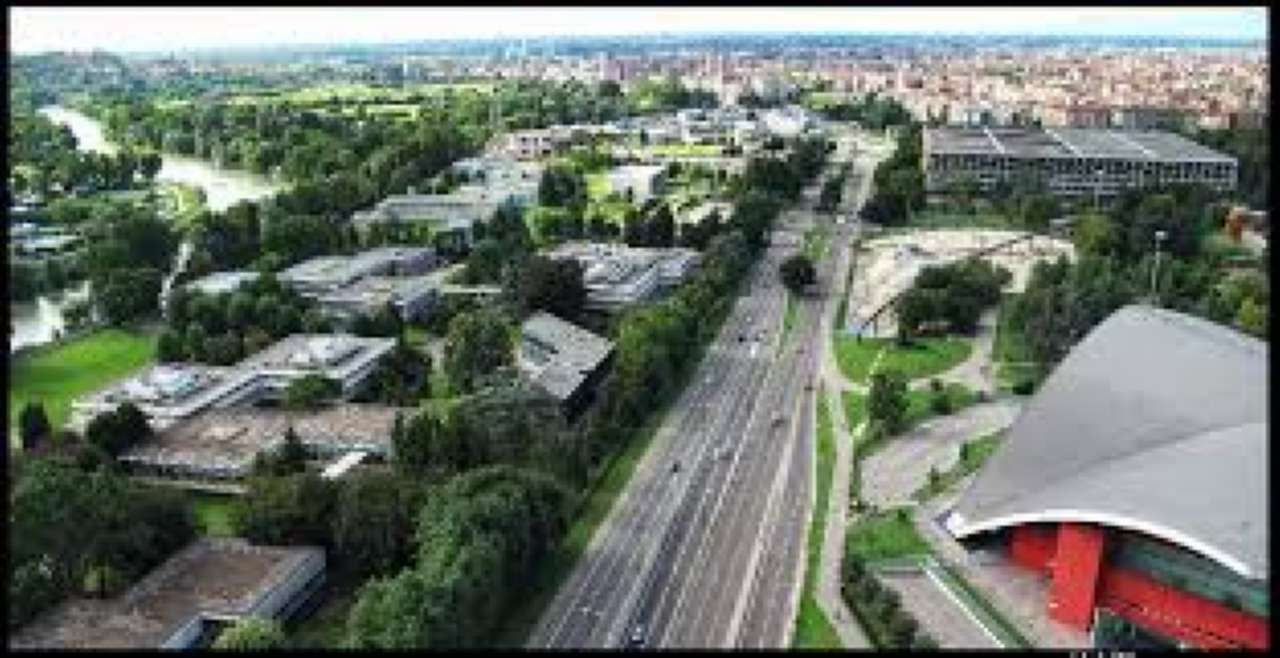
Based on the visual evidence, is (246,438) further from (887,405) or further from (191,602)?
(887,405)

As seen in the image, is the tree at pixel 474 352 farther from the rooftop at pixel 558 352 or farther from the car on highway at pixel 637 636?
the car on highway at pixel 637 636

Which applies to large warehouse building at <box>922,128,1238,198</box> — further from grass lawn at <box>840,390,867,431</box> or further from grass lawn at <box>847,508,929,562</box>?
grass lawn at <box>847,508,929,562</box>

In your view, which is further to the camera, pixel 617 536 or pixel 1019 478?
pixel 617 536

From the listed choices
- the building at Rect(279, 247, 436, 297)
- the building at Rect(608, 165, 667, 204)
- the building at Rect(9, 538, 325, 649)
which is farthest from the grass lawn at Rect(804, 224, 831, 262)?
the building at Rect(9, 538, 325, 649)

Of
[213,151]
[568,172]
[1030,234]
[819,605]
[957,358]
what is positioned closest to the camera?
[819,605]

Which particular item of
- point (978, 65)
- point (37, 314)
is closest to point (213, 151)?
point (37, 314)

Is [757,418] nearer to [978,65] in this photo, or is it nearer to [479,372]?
[479,372]
